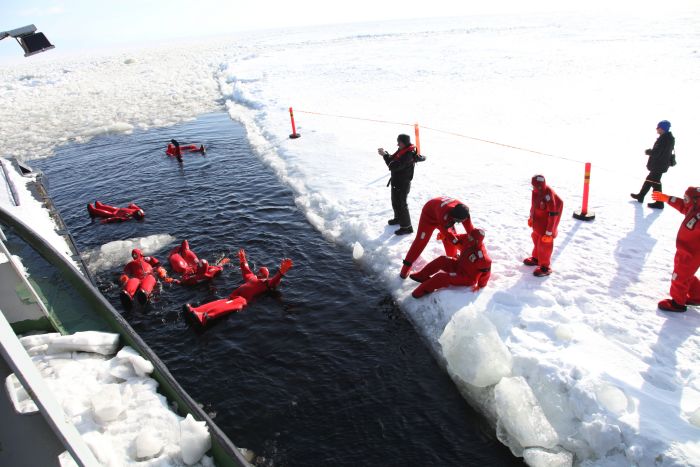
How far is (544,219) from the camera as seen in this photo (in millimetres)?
Result: 6637

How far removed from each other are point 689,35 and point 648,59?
33.6 feet

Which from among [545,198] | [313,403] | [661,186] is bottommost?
[313,403]

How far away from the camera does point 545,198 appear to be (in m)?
6.49

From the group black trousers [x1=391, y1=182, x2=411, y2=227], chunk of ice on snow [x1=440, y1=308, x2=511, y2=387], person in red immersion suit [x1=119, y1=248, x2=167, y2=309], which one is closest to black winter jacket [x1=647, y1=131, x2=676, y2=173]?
black trousers [x1=391, y1=182, x2=411, y2=227]

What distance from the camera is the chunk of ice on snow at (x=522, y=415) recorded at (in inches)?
178

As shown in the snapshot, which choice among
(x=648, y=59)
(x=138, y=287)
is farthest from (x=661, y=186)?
(x=648, y=59)

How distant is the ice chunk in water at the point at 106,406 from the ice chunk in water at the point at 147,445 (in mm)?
368

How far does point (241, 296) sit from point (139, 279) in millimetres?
1970

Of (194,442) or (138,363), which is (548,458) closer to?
(194,442)

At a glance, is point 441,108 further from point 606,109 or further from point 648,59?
point 648,59

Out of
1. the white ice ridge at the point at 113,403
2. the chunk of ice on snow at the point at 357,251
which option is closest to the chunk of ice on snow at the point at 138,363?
the white ice ridge at the point at 113,403

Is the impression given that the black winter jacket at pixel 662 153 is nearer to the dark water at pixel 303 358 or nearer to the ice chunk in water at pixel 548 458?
the dark water at pixel 303 358

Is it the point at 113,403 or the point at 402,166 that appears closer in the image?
the point at 113,403

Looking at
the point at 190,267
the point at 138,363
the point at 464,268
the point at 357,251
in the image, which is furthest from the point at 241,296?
the point at 464,268
